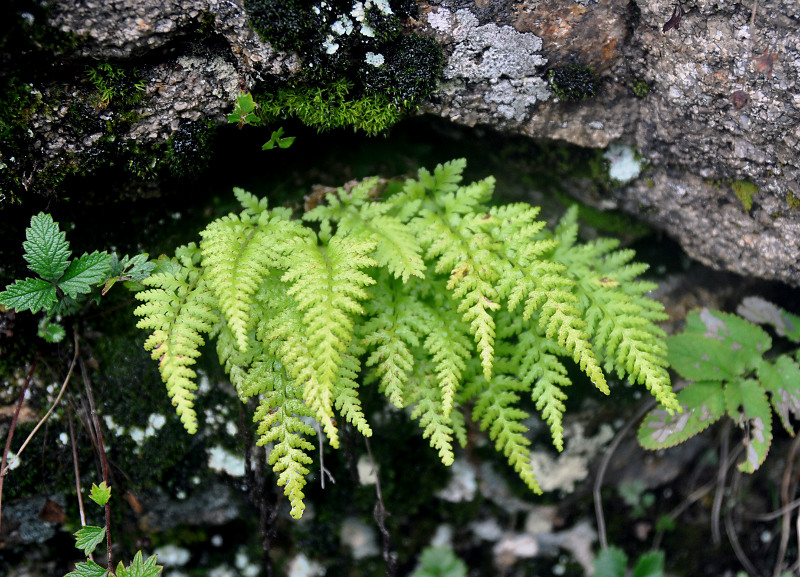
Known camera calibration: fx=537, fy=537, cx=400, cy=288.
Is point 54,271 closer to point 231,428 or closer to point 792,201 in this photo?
point 231,428

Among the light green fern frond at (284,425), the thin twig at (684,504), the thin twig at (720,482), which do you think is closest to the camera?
the light green fern frond at (284,425)

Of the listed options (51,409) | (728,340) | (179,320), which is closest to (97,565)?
(51,409)

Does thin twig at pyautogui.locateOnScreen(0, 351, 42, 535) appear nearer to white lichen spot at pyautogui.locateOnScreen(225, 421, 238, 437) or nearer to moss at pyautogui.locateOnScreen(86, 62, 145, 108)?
white lichen spot at pyautogui.locateOnScreen(225, 421, 238, 437)

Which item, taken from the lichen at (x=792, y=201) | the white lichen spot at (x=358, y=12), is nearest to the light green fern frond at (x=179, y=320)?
the white lichen spot at (x=358, y=12)

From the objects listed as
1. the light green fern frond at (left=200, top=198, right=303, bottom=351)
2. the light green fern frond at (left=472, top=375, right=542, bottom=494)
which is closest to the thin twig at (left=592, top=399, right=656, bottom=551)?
the light green fern frond at (left=472, top=375, right=542, bottom=494)

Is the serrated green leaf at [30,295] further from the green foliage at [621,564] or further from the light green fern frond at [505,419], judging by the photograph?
the green foliage at [621,564]

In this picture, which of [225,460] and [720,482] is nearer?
[225,460]
